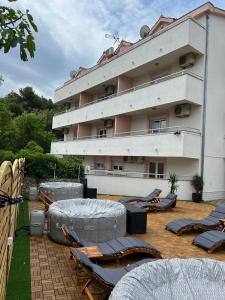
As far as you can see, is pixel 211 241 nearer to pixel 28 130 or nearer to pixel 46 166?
pixel 46 166

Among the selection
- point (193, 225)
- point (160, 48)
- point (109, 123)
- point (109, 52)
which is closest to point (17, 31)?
point (193, 225)

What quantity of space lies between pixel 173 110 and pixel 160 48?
4.61 meters

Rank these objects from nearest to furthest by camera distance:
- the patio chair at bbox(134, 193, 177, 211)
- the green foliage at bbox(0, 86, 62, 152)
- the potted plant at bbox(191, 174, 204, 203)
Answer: the patio chair at bbox(134, 193, 177, 211) < the potted plant at bbox(191, 174, 204, 203) < the green foliage at bbox(0, 86, 62, 152)

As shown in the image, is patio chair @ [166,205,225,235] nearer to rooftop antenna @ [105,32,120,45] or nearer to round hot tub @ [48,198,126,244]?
round hot tub @ [48,198,126,244]

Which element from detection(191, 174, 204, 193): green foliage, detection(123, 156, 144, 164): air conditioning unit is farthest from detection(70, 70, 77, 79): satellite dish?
detection(191, 174, 204, 193): green foliage

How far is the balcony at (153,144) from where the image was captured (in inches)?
736

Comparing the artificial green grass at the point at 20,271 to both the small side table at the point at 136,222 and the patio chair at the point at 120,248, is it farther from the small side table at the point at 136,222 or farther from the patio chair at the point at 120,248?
the small side table at the point at 136,222

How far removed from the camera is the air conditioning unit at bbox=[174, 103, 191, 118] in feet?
66.3

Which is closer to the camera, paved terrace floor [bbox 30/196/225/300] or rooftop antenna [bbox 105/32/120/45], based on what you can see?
paved terrace floor [bbox 30/196/225/300]

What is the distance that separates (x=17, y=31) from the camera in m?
2.16

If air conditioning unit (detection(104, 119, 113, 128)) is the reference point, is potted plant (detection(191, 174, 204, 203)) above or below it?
below

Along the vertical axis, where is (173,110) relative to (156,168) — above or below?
above

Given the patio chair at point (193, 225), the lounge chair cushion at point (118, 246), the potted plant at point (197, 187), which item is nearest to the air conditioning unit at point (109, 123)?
the potted plant at point (197, 187)

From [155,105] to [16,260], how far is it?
52.6 feet
